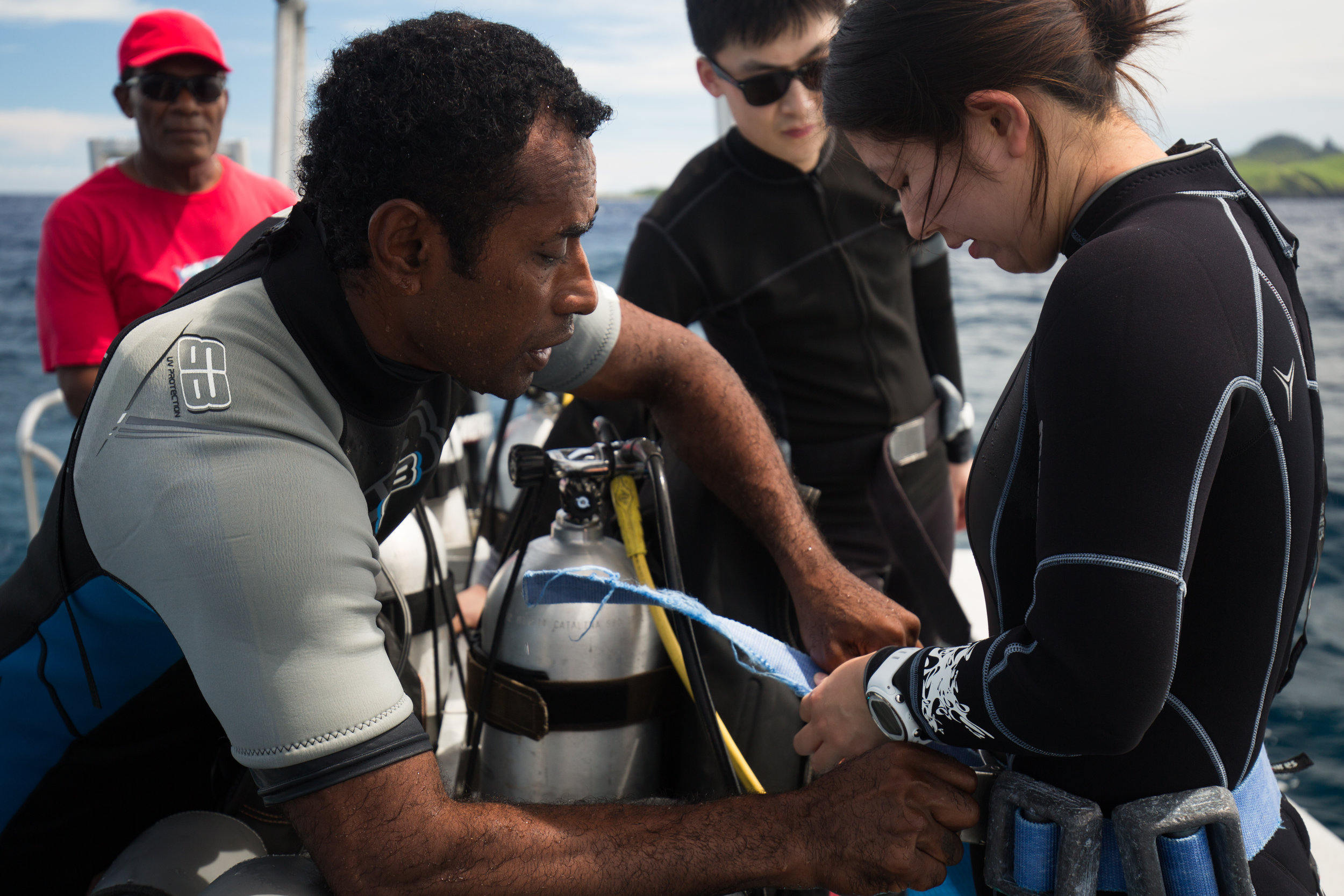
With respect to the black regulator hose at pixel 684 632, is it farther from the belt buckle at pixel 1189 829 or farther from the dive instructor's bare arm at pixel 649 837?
the belt buckle at pixel 1189 829

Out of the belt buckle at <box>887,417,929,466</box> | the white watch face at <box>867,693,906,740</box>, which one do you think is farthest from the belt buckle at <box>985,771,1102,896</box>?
the belt buckle at <box>887,417,929,466</box>

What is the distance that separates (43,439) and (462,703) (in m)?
11.0

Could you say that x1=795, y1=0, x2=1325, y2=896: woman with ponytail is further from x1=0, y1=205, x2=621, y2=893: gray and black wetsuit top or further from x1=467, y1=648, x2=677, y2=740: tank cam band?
x1=0, y1=205, x2=621, y2=893: gray and black wetsuit top

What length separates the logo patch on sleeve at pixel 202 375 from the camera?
3.74ft

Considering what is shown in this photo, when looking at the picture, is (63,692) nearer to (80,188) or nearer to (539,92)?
(539,92)

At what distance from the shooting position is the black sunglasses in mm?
2943

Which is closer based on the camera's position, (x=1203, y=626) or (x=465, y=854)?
(x=1203, y=626)

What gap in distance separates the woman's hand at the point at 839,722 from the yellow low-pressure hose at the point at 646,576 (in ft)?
0.42

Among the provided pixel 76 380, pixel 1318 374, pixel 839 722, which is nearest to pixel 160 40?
pixel 76 380

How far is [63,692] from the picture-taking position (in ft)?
4.40

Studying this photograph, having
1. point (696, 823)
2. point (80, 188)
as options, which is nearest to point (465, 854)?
point (696, 823)

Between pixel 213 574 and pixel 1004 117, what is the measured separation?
3.19ft

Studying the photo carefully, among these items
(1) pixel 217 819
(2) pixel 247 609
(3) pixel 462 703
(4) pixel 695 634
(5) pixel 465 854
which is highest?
(2) pixel 247 609

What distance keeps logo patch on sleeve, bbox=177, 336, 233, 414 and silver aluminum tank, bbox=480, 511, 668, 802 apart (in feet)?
1.74
